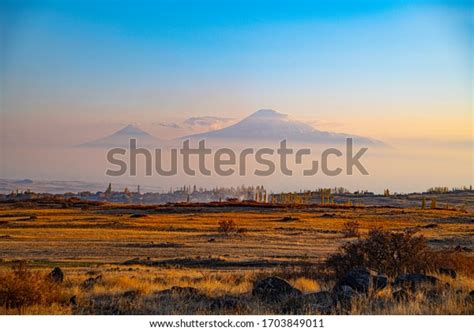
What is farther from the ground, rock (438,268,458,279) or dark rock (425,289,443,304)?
dark rock (425,289,443,304)

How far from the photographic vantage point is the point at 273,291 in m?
12.5

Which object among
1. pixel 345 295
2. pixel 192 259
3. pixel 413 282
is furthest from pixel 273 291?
pixel 192 259

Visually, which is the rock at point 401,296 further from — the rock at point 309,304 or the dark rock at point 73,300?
the dark rock at point 73,300

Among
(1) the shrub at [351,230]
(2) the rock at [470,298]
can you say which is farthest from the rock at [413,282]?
(1) the shrub at [351,230]

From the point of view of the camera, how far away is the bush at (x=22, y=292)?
36.5 feet

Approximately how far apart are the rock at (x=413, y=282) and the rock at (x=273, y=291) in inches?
85.2

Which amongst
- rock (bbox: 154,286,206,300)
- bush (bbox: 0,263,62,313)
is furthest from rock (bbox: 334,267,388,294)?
bush (bbox: 0,263,62,313)

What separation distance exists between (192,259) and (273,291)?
1609cm

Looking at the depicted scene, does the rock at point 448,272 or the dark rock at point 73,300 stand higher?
the dark rock at point 73,300

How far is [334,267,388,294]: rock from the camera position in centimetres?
1202

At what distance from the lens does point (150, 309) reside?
11188 mm

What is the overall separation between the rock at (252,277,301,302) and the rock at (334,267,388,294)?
824mm

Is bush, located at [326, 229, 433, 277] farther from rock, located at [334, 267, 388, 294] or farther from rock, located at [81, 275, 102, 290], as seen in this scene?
rock, located at [81, 275, 102, 290]
